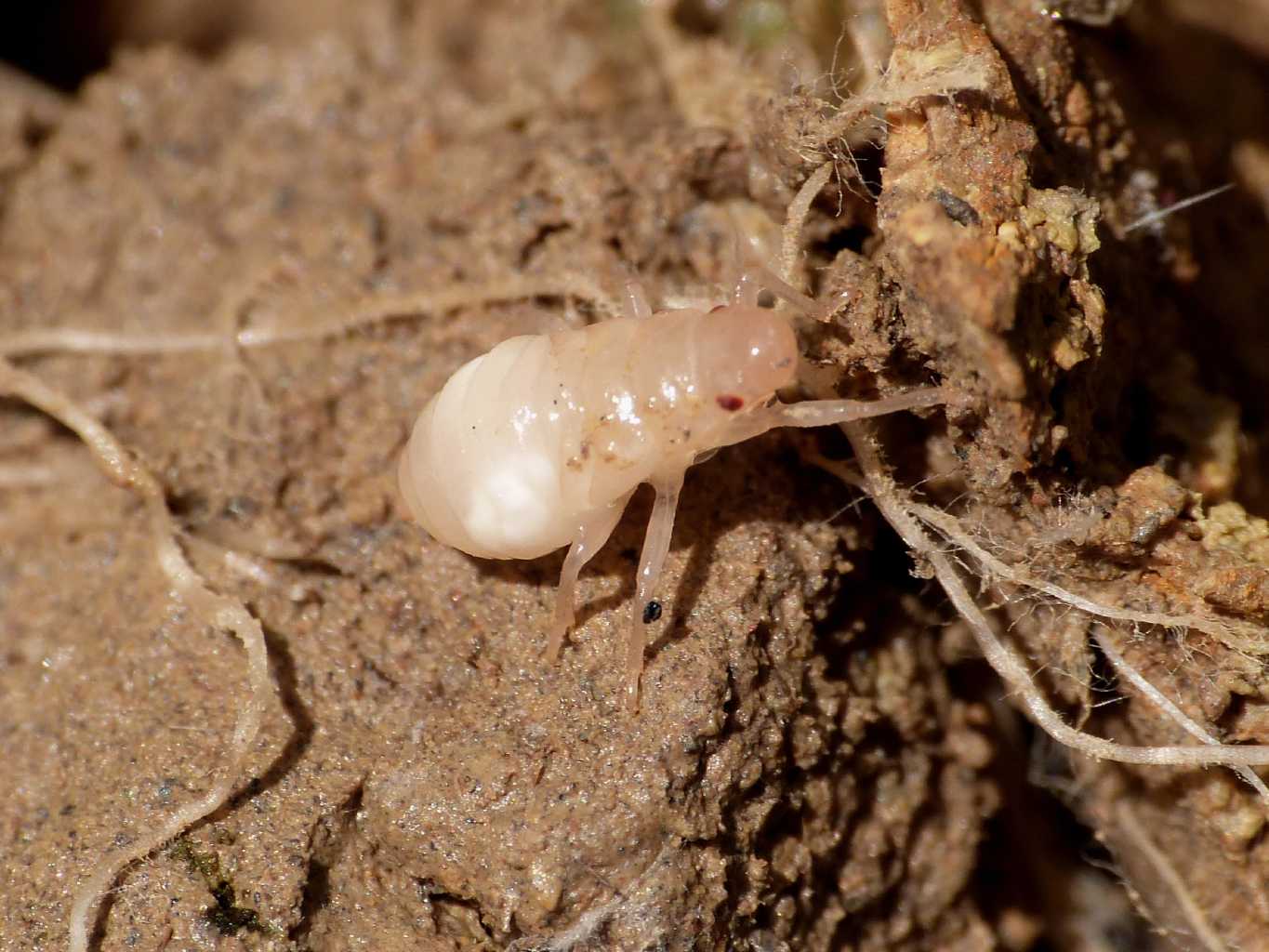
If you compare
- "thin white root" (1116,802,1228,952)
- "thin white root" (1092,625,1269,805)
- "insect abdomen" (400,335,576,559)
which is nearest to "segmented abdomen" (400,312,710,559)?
"insect abdomen" (400,335,576,559)

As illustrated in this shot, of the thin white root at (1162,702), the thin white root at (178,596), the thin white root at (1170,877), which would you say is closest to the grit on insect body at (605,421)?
the thin white root at (178,596)

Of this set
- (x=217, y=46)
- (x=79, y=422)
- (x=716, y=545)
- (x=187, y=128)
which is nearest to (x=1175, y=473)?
(x=716, y=545)

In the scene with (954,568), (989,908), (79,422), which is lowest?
(989,908)

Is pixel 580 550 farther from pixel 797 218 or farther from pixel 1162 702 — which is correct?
pixel 1162 702

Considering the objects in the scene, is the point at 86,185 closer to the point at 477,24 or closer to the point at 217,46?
the point at 217,46

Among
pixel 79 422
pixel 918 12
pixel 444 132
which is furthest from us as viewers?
pixel 444 132

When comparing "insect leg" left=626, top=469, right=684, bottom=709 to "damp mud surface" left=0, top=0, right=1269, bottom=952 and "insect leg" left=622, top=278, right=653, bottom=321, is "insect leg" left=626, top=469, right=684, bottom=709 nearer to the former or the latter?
"damp mud surface" left=0, top=0, right=1269, bottom=952
